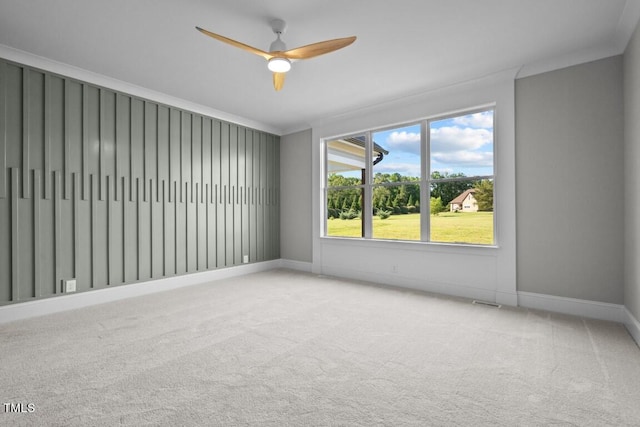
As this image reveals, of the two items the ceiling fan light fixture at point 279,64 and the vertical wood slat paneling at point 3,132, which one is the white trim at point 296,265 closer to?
the ceiling fan light fixture at point 279,64

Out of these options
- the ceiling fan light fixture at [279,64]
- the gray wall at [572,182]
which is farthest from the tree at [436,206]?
the ceiling fan light fixture at [279,64]

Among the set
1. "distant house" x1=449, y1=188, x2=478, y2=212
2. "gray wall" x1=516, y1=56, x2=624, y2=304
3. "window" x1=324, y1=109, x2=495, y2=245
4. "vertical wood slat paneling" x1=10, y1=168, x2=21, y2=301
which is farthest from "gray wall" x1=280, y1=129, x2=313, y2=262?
"vertical wood slat paneling" x1=10, y1=168, x2=21, y2=301

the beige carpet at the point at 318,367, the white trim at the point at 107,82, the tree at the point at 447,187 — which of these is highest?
the white trim at the point at 107,82

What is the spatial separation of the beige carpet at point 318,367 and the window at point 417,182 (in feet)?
4.22

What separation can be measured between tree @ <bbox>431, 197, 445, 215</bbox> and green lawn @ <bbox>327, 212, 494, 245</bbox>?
0.06 meters

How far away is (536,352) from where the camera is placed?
2.42 metres

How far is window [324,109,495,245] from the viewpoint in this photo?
4.11 meters

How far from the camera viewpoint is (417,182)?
4.60 metres

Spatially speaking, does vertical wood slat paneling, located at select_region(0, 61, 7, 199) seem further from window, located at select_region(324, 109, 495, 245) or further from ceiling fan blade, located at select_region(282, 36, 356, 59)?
window, located at select_region(324, 109, 495, 245)

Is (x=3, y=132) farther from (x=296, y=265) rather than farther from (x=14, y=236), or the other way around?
(x=296, y=265)

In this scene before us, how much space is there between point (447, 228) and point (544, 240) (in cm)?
114

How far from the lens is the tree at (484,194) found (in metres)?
3.99

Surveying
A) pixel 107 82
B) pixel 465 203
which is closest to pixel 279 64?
pixel 107 82

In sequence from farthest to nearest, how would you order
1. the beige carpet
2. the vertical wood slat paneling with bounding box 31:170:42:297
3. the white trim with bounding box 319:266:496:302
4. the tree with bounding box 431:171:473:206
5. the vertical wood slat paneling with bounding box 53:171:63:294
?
1. the tree with bounding box 431:171:473:206
2. the white trim with bounding box 319:266:496:302
3. the vertical wood slat paneling with bounding box 53:171:63:294
4. the vertical wood slat paneling with bounding box 31:170:42:297
5. the beige carpet
